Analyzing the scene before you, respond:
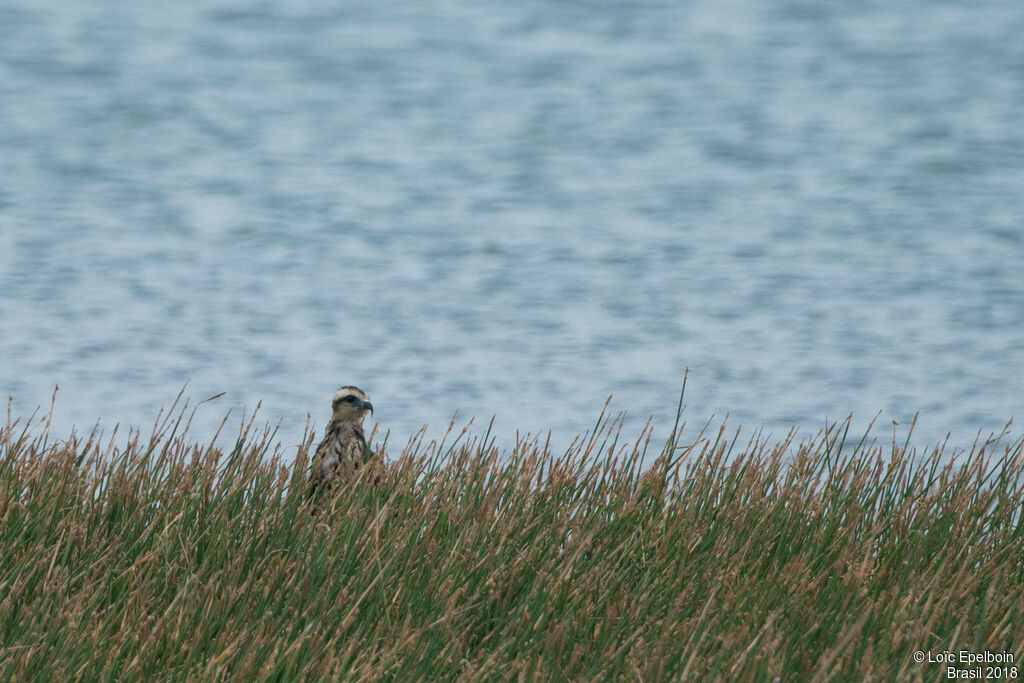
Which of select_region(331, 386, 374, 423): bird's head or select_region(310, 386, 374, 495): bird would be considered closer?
select_region(310, 386, 374, 495): bird

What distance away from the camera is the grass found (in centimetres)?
557

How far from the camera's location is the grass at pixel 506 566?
5574mm

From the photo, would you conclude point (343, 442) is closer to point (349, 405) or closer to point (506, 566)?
point (349, 405)

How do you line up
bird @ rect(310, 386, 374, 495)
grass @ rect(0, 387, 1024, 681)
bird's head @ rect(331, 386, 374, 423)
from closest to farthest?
grass @ rect(0, 387, 1024, 681) → bird @ rect(310, 386, 374, 495) → bird's head @ rect(331, 386, 374, 423)

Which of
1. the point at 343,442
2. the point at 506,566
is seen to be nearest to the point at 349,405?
the point at 343,442

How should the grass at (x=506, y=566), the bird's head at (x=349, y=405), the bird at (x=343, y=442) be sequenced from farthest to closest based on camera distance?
1. the bird's head at (x=349, y=405)
2. the bird at (x=343, y=442)
3. the grass at (x=506, y=566)

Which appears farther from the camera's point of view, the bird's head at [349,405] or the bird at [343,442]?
the bird's head at [349,405]

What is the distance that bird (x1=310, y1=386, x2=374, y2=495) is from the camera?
26.0ft

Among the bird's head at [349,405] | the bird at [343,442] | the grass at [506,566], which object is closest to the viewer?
the grass at [506,566]

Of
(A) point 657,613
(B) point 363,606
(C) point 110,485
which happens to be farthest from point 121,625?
(A) point 657,613

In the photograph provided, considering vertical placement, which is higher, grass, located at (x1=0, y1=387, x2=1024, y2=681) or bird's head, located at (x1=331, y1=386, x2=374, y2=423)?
bird's head, located at (x1=331, y1=386, x2=374, y2=423)

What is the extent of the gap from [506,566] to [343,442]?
76.7 inches

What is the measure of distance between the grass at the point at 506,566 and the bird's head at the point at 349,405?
55 centimetres

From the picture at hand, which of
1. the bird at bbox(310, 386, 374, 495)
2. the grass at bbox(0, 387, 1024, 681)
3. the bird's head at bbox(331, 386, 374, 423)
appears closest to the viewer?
the grass at bbox(0, 387, 1024, 681)
